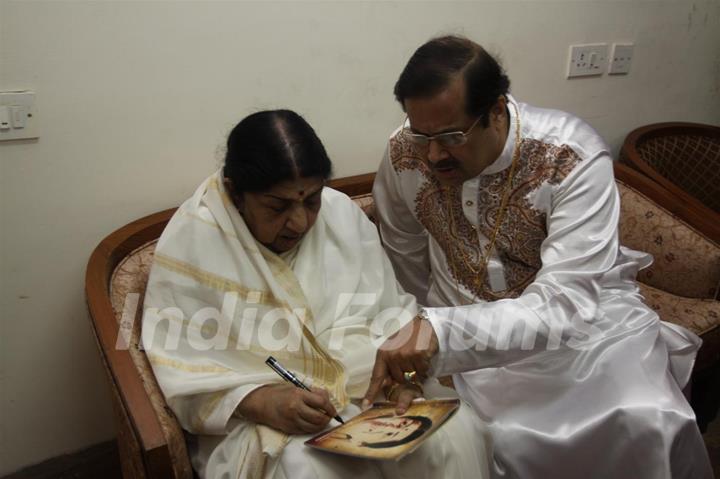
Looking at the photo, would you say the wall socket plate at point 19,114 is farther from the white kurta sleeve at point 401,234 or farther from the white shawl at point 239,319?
the white kurta sleeve at point 401,234

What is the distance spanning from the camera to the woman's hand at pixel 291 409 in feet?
3.95

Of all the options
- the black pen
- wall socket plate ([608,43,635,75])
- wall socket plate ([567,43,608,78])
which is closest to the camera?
the black pen

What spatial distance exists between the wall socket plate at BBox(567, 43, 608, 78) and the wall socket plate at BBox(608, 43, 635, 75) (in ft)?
0.16

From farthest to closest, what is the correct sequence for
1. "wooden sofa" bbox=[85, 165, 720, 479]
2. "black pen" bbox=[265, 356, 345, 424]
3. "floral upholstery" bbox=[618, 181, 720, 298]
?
"floral upholstery" bbox=[618, 181, 720, 298], "black pen" bbox=[265, 356, 345, 424], "wooden sofa" bbox=[85, 165, 720, 479]

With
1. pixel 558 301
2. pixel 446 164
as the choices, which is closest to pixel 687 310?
pixel 558 301

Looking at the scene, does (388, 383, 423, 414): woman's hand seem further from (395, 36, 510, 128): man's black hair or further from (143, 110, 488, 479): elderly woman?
(395, 36, 510, 128): man's black hair

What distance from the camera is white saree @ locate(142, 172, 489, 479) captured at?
1227 mm

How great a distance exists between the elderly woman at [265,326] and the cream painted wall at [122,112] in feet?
1.42

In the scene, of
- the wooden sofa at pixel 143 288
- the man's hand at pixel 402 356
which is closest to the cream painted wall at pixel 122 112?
the wooden sofa at pixel 143 288

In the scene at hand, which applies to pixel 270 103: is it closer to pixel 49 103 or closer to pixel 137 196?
pixel 137 196

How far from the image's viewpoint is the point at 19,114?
1.52 metres

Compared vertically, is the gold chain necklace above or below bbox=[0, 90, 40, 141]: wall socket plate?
below

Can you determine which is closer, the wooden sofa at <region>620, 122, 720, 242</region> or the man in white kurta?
the man in white kurta

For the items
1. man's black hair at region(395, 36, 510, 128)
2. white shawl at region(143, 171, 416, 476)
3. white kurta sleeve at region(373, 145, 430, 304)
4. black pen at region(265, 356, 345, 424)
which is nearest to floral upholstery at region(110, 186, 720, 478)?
white kurta sleeve at region(373, 145, 430, 304)
